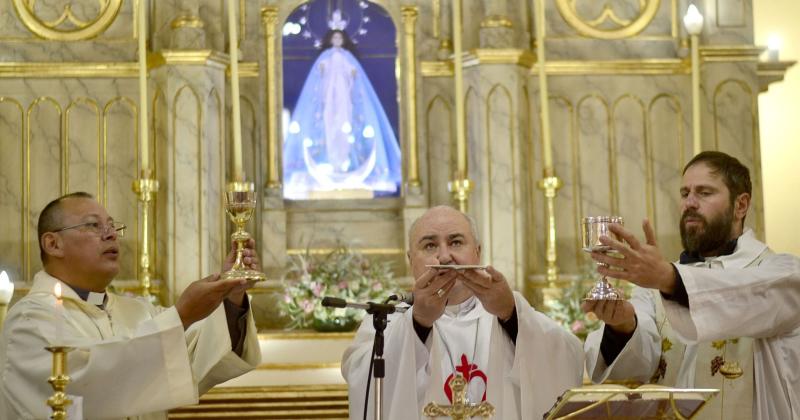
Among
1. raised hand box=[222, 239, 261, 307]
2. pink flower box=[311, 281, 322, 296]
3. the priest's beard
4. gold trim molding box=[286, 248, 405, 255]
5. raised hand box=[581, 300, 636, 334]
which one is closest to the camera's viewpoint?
raised hand box=[581, 300, 636, 334]

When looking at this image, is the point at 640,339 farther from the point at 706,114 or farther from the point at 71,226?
the point at 706,114

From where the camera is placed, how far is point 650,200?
965 centimetres

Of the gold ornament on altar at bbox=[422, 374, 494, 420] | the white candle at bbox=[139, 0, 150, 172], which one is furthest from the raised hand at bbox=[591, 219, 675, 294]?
the white candle at bbox=[139, 0, 150, 172]

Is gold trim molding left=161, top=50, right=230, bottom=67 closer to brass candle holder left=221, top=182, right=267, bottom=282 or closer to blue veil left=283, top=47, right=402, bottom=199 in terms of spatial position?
blue veil left=283, top=47, right=402, bottom=199

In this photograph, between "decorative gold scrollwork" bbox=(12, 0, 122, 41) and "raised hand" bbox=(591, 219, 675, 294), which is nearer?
"raised hand" bbox=(591, 219, 675, 294)

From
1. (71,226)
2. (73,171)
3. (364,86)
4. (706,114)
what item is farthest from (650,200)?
(71,226)

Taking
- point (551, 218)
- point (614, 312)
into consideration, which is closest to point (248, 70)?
point (551, 218)

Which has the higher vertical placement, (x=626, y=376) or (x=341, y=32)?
(x=341, y=32)

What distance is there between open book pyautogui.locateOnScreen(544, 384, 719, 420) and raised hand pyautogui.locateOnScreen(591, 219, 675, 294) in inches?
13.9

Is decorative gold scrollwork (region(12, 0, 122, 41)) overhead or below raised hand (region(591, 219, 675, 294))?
overhead

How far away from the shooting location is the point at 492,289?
4465mm

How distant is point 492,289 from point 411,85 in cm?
530

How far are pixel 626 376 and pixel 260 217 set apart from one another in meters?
5.16

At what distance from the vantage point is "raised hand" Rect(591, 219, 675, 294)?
3787 millimetres
